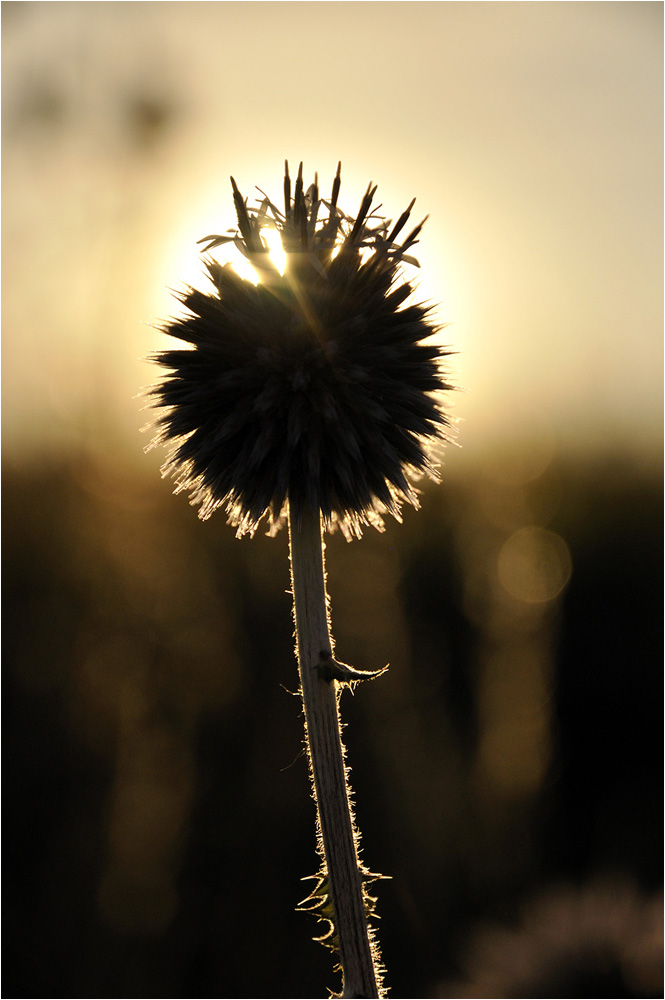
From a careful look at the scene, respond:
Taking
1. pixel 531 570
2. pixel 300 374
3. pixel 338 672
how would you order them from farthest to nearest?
1. pixel 531 570
2. pixel 300 374
3. pixel 338 672

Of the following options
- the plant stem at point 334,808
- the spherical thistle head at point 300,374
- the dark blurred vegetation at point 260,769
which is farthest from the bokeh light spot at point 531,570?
the plant stem at point 334,808

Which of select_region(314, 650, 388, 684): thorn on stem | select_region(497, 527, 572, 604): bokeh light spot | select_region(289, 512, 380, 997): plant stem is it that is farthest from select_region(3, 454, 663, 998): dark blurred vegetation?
select_region(314, 650, 388, 684): thorn on stem

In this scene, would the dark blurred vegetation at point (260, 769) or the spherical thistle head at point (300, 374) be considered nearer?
the spherical thistle head at point (300, 374)

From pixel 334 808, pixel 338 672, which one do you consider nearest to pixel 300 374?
pixel 338 672

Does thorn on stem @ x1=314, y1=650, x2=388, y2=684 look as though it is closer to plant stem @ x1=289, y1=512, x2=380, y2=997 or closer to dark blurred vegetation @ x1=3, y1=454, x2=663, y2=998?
plant stem @ x1=289, y1=512, x2=380, y2=997

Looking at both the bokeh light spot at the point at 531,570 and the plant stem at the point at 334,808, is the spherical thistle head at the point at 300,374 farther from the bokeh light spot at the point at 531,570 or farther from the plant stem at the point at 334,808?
the bokeh light spot at the point at 531,570

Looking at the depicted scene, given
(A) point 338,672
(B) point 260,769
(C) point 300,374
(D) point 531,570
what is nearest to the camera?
(A) point 338,672

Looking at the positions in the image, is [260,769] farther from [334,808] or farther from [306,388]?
[306,388]

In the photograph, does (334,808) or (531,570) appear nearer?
(334,808)
